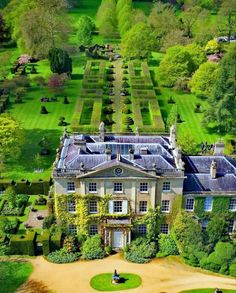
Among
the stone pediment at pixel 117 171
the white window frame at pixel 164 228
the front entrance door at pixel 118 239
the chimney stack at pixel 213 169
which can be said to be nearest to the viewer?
the stone pediment at pixel 117 171

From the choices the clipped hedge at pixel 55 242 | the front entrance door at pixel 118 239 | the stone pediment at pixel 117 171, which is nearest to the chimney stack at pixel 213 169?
→ the stone pediment at pixel 117 171

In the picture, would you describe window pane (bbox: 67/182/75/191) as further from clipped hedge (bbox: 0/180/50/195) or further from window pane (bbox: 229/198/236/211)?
window pane (bbox: 229/198/236/211)

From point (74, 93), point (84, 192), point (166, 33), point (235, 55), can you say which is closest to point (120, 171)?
point (84, 192)

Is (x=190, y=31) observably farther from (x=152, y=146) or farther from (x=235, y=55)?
(x=152, y=146)

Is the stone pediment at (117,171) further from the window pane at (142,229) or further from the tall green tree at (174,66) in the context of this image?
the tall green tree at (174,66)

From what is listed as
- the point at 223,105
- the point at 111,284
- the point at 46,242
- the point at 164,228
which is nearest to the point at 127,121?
the point at 223,105

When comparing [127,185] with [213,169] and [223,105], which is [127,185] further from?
[223,105]
